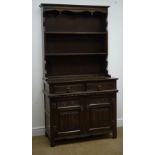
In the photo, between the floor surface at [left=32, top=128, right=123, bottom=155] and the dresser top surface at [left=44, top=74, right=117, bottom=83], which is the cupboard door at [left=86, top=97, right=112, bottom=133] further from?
the dresser top surface at [left=44, top=74, right=117, bottom=83]

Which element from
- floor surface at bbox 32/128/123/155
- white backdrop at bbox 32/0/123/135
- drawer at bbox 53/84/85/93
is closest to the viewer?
floor surface at bbox 32/128/123/155

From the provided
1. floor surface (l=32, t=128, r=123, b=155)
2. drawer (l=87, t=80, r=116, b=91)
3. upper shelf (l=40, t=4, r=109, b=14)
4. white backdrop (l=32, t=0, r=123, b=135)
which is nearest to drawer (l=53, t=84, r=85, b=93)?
drawer (l=87, t=80, r=116, b=91)

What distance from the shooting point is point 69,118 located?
3588 millimetres

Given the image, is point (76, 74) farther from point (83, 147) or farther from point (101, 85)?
point (83, 147)

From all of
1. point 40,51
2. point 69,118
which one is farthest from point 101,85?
point 40,51

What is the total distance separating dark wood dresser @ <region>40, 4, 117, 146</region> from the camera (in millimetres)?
3557

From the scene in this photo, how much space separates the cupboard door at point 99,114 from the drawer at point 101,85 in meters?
0.15

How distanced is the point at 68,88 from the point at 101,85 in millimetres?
505
